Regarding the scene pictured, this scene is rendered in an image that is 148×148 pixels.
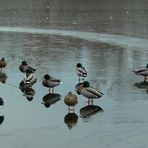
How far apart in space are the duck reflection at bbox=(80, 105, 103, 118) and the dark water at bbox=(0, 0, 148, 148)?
178mm

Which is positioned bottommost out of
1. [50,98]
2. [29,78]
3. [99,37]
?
[50,98]

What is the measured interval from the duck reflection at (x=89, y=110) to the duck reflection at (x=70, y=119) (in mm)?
273

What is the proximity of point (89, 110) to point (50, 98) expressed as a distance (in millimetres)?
1933

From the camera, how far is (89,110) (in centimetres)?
1568

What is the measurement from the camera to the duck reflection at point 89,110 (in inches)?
604

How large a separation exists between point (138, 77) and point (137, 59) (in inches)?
165

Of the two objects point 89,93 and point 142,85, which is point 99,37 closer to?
point 142,85

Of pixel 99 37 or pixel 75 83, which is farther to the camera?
pixel 99 37

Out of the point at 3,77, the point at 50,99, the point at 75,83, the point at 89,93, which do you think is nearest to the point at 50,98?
the point at 50,99

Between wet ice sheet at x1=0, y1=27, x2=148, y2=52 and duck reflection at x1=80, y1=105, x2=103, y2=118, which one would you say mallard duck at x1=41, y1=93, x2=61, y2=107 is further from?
wet ice sheet at x1=0, y1=27, x2=148, y2=52

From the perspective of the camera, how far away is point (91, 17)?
46.9m

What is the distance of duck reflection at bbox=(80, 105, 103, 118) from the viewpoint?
15336mm

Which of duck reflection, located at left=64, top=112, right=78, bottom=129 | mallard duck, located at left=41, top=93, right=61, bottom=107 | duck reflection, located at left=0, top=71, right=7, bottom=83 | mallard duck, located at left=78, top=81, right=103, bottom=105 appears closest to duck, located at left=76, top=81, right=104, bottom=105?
mallard duck, located at left=78, top=81, right=103, bottom=105

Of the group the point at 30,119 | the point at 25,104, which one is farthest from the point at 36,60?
the point at 30,119
